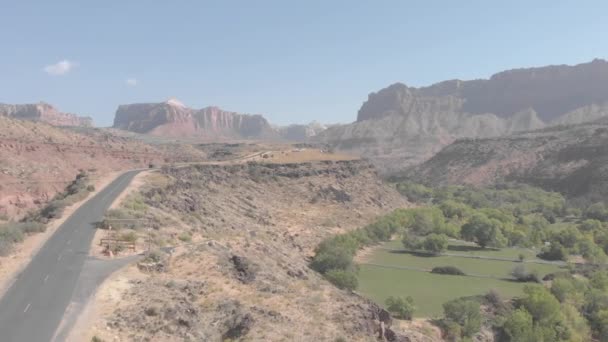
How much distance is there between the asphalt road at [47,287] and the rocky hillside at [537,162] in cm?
12315

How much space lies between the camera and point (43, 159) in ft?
250

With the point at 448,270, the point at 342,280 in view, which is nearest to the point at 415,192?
the point at 448,270

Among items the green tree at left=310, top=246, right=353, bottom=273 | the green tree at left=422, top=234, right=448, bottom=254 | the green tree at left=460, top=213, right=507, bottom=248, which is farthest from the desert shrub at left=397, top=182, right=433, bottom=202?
the green tree at left=310, top=246, right=353, bottom=273

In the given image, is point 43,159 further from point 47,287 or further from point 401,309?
point 401,309

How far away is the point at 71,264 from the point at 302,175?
65.2 meters

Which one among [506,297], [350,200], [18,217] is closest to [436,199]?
[350,200]

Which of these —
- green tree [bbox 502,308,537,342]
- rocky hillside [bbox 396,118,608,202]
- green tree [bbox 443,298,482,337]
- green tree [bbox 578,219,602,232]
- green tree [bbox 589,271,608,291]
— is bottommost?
green tree [bbox 578,219,602,232]

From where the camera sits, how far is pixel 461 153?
188m

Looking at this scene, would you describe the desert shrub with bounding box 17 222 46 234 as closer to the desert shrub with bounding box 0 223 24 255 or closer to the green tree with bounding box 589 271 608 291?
the desert shrub with bounding box 0 223 24 255

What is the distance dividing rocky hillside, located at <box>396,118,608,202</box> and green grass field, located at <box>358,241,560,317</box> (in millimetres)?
71479

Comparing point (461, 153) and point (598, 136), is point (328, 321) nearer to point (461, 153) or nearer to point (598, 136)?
point (598, 136)

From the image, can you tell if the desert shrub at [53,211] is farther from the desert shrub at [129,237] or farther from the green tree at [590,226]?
the green tree at [590,226]

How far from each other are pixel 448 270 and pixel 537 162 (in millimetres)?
114152

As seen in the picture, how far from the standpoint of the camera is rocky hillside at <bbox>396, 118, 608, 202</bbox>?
13450 centimetres
